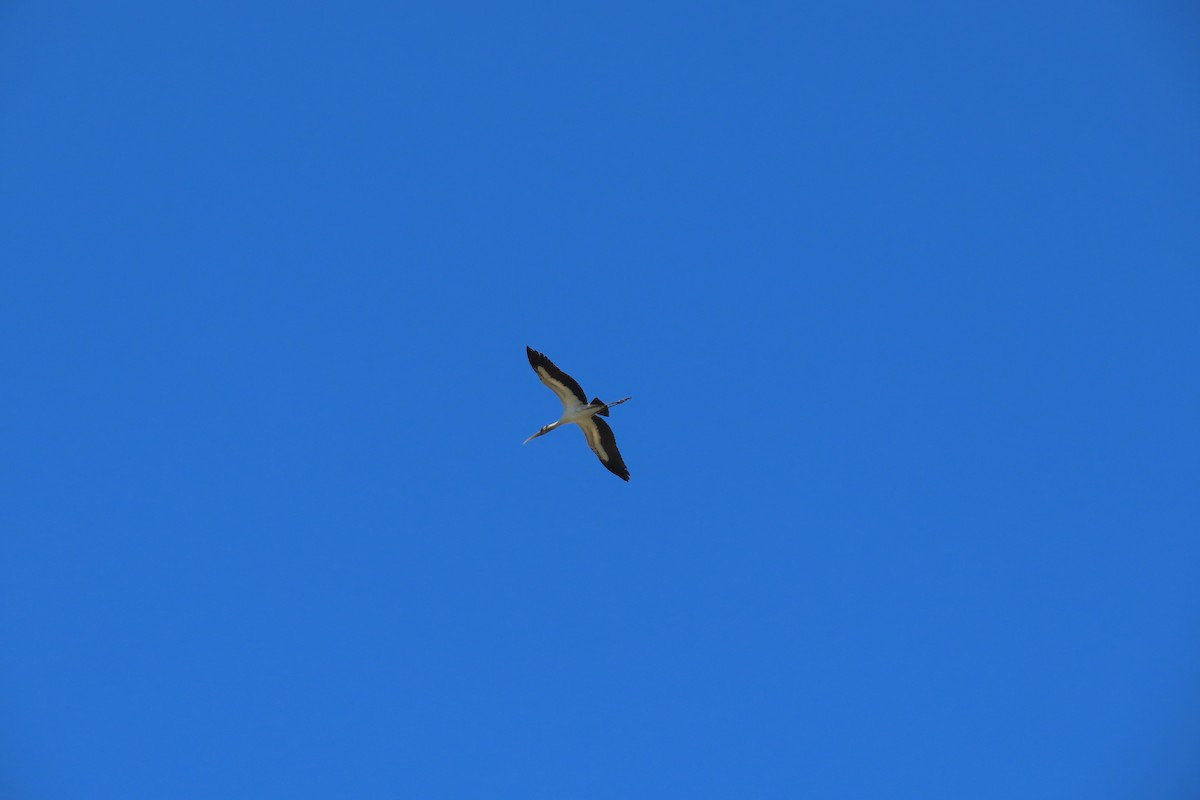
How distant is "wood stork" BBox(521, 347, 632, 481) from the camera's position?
27225 mm

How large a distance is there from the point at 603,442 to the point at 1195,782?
41.5 meters

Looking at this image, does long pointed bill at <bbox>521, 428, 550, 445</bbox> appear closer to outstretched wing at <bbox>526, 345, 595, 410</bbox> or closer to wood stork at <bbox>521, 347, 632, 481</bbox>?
wood stork at <bbox>521, 347, 632, 481</bbox>

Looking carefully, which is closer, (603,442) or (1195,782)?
(603,442)

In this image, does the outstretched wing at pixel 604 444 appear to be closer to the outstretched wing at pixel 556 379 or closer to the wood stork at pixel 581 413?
the wood stork at pixel 581 413

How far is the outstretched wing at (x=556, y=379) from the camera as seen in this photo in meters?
27.1

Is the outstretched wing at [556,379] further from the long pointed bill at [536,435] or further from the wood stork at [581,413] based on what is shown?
the long pointed bill at [536,435]

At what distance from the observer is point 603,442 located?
96.8ft

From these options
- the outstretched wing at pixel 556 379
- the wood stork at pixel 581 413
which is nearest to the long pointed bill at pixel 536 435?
the wood stork at pixel 581 413

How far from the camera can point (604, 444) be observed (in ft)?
97.0

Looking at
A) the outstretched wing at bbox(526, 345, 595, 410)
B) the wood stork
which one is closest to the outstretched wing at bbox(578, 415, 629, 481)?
the wood stork

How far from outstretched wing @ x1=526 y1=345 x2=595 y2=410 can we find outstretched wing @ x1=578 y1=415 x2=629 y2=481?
1402mm

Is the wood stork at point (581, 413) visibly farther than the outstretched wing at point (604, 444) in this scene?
No

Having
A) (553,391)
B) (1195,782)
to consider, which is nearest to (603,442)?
(553,391)

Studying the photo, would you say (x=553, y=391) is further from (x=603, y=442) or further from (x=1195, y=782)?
(x=1195, y=782)
